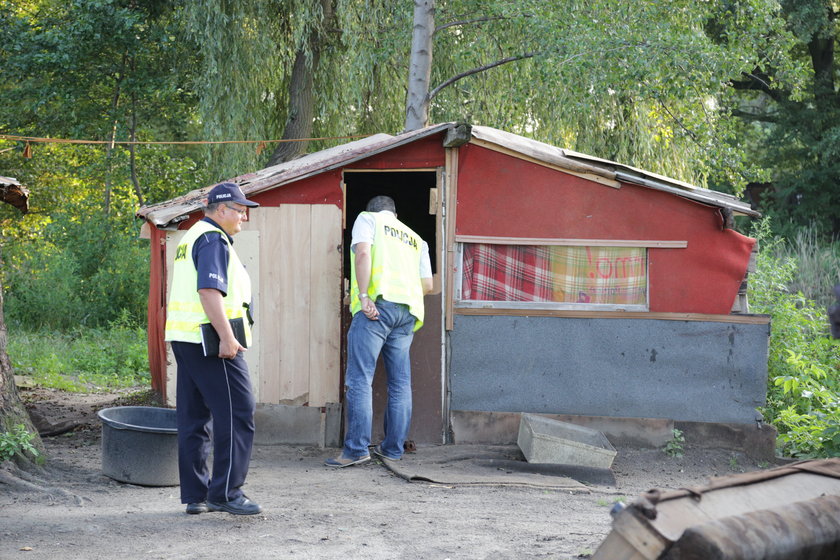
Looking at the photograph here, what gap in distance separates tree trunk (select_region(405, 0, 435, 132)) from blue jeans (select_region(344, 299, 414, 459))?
5.65 m

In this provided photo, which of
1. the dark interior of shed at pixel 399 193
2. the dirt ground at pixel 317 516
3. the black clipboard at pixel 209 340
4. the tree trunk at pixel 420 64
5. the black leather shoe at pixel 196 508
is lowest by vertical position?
the dirt ground at pixel 317 516

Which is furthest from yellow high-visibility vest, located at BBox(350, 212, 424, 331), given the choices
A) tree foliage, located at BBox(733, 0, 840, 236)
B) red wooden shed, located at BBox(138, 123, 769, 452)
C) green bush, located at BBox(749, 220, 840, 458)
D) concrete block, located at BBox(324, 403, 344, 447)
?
tree foliage, located at BBox(733, 0, 840, 236)

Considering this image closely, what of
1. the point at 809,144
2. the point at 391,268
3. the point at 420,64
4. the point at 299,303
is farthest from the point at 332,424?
the point at 809,144

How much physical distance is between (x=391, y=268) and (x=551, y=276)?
152cm

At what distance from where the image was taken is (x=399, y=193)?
1086cm

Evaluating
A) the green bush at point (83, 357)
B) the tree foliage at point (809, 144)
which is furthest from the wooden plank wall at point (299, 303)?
the tree foliage at point (809, 144)

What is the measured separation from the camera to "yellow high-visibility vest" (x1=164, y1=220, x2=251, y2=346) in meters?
5.15

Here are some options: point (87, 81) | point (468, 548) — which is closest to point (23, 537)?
point (468, 548)

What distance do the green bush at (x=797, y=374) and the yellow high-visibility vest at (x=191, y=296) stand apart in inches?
182

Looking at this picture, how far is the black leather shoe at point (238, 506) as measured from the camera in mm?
5227

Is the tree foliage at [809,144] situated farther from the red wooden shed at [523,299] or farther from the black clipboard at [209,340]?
the black clipboard at [209,340]

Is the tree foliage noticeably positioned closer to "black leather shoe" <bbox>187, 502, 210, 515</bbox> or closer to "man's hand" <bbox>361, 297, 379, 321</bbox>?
"man's hand" <bbox>361, 297, 379, 321</bbox>

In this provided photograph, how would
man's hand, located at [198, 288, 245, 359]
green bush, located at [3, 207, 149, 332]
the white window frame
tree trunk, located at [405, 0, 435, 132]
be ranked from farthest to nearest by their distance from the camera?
green bush, located at [3, 207, 149, 332] < tree trunk, located at [405, 0, 435, 132] < the white window frame < man's hand, located at [198, 288, 245, 359]

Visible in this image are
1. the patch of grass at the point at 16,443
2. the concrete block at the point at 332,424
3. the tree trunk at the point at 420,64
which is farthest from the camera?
the tree trunk at the point at 420,64
